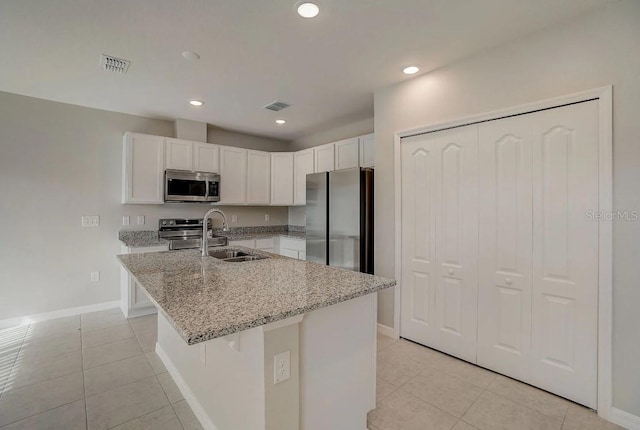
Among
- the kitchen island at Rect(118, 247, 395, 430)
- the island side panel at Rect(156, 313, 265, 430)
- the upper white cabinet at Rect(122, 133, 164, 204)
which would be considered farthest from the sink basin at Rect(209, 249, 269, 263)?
the upper white cabinet at Rect(122, 133, 164, 204)

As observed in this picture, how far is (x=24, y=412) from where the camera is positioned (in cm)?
185

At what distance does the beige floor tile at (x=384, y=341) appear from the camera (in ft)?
9.11

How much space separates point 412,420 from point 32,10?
3585 millimetres

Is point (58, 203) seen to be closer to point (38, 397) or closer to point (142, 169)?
point (142, 169)

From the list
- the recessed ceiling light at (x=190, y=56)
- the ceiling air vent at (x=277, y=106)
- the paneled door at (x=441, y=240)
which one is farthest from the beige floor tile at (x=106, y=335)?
the ceiling air vent at (x=277, y=106)

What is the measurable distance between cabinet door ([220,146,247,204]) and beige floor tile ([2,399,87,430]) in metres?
2.88

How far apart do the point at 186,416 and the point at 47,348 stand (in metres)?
1.92

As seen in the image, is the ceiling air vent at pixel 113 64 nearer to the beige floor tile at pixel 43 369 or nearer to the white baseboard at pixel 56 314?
the beige floor tile at pixel 43 369

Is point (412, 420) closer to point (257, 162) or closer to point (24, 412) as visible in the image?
point (24, 412)

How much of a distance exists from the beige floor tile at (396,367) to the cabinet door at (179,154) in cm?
342

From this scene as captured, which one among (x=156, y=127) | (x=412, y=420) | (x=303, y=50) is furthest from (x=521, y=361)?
(x=156, y=127)

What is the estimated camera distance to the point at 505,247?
2254mm

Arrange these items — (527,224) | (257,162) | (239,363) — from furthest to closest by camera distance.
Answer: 1. (257,162)
2. (527,224)
3. (239,363)

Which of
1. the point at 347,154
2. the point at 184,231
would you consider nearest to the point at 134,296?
the point at 184,231
